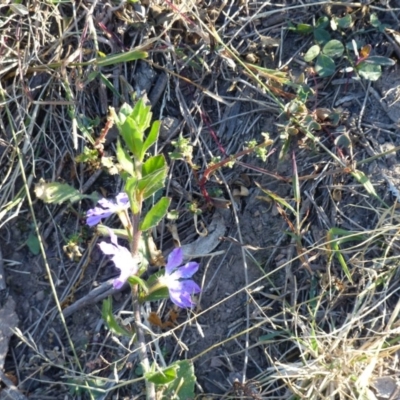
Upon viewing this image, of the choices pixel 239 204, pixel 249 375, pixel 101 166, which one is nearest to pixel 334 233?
pixel 239 204

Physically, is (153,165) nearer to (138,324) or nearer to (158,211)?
(158,211)

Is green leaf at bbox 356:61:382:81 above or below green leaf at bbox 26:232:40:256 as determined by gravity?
above

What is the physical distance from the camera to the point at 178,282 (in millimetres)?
2062

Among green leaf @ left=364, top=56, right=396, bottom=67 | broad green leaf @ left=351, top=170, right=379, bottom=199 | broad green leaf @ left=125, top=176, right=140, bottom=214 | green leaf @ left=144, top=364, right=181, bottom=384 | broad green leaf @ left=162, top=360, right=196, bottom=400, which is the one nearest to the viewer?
broad green leaf @ left=125, top=176, right=140, bottom=214

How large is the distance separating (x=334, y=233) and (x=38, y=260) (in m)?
0.99

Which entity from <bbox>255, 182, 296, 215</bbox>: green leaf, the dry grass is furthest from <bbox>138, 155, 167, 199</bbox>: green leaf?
<bbox>255, 182, 296, 215</bbox>: green leaf

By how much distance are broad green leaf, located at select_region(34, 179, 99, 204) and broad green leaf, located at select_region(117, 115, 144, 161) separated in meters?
0.48

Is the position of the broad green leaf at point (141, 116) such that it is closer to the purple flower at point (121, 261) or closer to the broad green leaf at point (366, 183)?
the purple flower at point (121, 261)

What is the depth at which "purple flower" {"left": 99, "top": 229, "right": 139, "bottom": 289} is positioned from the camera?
1.95m

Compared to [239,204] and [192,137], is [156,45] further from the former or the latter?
[239,204]

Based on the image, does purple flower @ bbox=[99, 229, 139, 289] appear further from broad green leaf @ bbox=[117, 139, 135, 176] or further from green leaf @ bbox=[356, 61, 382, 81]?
green leaf @ bbox=[356, 61, 382, 81]

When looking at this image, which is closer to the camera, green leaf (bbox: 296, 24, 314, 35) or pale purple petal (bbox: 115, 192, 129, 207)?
pale purple petal (bbox: 115, 192, 129, 207)

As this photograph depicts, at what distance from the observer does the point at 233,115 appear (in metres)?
2.45

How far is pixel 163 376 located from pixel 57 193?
733mm
